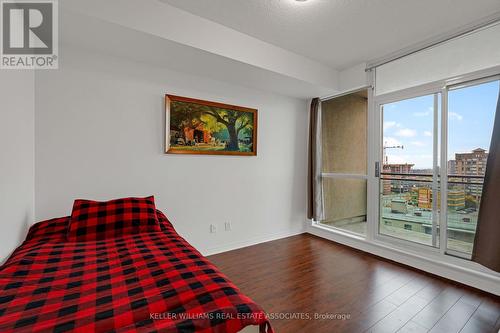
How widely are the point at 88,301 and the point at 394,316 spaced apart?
A: 6.75 ft

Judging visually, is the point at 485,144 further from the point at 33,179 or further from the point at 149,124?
the point at 33,179

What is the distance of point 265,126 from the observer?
3.49 meters

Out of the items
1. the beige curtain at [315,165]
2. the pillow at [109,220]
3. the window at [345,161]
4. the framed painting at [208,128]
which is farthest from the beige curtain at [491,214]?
the pillow at [109,220]

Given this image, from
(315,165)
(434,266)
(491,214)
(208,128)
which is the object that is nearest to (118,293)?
(208,128)

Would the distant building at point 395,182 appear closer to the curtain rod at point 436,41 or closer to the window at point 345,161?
the window at point 345,161

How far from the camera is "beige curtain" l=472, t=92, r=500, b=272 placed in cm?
197

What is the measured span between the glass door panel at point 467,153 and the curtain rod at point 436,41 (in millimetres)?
516

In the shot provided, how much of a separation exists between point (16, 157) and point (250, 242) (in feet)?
8.74

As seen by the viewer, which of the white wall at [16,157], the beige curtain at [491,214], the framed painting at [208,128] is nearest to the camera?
the white wall at [16,157]

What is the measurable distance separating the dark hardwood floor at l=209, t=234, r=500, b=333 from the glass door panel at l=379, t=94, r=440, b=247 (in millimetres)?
524

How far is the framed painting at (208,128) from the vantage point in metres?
2.69

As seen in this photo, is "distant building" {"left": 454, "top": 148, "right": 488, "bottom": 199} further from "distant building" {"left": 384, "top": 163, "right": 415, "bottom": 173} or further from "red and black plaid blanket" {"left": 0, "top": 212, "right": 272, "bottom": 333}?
"red and black plaid blanket" {"left": 0, "top": 212, "right": 272, "bottom": 333}

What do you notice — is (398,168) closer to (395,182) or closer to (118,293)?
(395,182)

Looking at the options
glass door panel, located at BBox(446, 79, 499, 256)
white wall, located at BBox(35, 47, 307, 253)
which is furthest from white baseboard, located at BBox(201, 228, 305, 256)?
glass door panel, located at BBox(446, 79, 499, 256)
